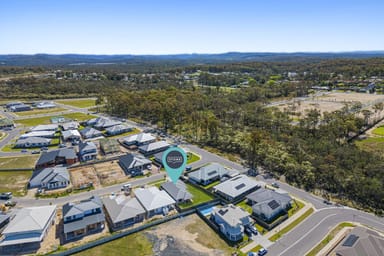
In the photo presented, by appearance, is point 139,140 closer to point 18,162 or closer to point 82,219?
point 18,162

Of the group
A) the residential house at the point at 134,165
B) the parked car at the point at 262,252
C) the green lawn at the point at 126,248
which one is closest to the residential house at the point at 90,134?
the residential house at the point at 134,165

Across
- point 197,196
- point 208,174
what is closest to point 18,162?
point 197,196

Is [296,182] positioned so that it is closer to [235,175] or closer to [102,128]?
[235,175]

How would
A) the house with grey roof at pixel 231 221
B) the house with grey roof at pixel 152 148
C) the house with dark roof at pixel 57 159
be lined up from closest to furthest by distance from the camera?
the house with grey roof at pixel 231 221 → the house with dark roof at pixel 57 159 → the house with grey roof at pixel 152 148

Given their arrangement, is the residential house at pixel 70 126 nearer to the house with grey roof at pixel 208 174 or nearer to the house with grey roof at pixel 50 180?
the house with grey roof at pixel 50 180

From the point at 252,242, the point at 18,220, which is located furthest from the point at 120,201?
the point at 252,242

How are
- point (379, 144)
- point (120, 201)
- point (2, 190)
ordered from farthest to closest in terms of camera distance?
point (379, 144), point (2, 190), point (120, 201)
